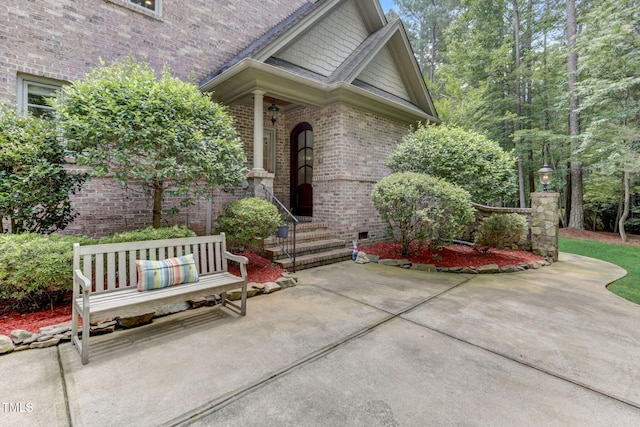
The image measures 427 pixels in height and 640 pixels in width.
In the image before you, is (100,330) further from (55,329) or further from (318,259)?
(318,259)

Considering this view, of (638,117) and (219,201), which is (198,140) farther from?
(638,117)

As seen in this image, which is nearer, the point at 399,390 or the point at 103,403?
the point at 103,403

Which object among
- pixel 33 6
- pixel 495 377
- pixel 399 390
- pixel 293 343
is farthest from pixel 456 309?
pixel 33 6

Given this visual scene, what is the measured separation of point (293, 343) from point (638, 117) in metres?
13.9

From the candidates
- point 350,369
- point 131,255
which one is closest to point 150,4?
point 131,255

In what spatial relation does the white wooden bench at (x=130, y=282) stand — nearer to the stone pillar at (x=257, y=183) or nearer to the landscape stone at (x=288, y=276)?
the landscape stone at (x=288, y=276)

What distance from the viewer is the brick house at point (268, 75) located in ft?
16.5

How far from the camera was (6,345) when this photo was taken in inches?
101

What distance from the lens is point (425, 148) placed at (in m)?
6.71

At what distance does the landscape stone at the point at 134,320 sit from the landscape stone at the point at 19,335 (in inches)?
27.8

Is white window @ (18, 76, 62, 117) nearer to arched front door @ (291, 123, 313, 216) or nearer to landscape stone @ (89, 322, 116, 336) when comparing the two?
landscape stone @ (89, 322, 116, 336)

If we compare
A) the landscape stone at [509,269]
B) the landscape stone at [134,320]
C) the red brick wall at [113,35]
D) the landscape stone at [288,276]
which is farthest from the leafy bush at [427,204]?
the red brick wall at [113,35]

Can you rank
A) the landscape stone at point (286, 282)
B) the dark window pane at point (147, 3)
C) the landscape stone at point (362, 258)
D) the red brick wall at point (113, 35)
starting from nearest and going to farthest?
the landscape stone at point (286, 282)
the red brick wall at point (113, 35)
the dark window pane at point (147, 3)
the landscape stone at point (362, 258)

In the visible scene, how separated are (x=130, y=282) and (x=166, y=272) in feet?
1.40
